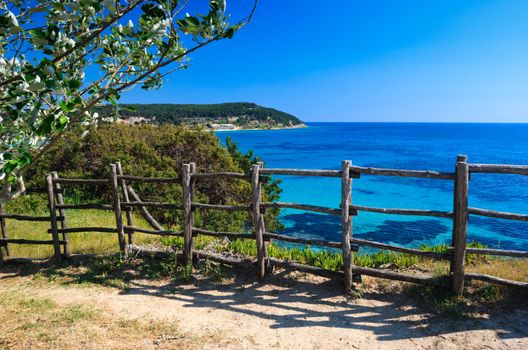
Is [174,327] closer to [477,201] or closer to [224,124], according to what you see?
[477,201]

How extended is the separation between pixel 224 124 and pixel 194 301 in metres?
145

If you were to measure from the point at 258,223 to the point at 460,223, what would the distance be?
3052mm

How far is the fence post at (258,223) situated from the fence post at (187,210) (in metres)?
1.22

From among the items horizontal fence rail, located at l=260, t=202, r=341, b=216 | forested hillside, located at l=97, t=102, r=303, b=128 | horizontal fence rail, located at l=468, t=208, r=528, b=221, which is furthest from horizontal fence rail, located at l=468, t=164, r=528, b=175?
forested hillside, located at l=97, t=102, r=303, b=128

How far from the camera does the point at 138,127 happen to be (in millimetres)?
19391

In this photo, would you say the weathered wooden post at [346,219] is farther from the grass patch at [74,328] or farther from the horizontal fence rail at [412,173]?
the grass patch at [74,328]

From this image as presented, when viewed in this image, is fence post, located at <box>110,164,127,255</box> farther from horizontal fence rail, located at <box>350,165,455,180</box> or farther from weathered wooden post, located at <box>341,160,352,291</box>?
horizontal fence rail, located at <box>350,165,455,180</box>

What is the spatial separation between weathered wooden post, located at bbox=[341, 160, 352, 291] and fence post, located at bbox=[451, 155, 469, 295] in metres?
1.47

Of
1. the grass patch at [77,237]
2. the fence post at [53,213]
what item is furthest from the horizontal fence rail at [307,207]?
the fence post at [53,213]

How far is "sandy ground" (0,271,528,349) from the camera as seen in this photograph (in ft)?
15.4

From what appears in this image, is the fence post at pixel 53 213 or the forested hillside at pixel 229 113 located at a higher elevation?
the forested hillside at pixel 229 113

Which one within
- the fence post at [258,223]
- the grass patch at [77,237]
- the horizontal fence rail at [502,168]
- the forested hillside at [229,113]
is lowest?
the grass patch at [77,237]

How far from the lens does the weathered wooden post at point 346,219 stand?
5.77m

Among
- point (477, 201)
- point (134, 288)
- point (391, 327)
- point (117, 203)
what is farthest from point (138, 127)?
point (477, 201)
